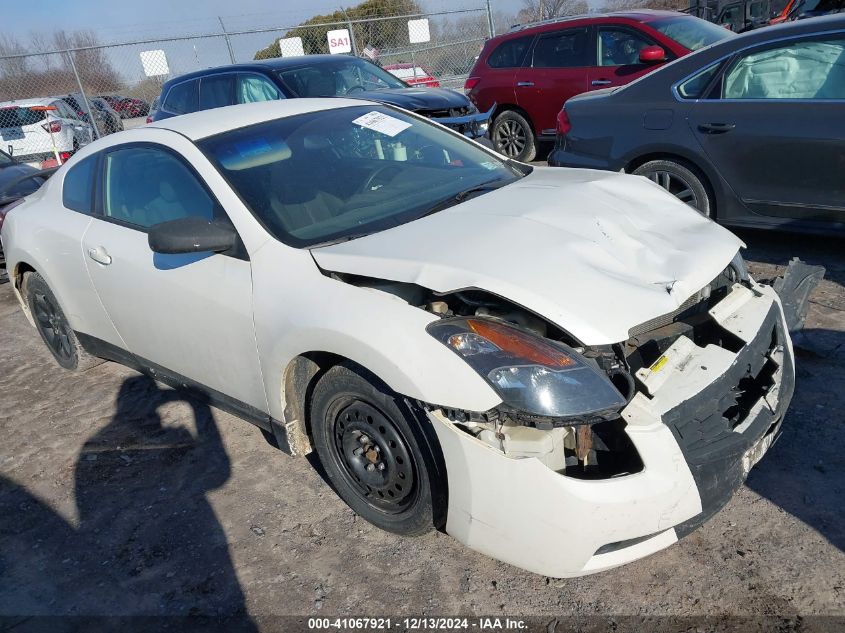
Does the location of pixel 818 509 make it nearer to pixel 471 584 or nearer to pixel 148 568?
pixel 471 584

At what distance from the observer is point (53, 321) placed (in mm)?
4703

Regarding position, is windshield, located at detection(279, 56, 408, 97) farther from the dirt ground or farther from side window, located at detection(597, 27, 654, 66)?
the dirt ground

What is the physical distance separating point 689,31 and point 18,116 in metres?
11.4

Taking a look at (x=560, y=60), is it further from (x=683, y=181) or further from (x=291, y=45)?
(x=291, y=45)

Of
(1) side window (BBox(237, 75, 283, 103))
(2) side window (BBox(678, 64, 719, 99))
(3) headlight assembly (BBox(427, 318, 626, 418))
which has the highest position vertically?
(1) side window (BBox(237, 75, 283, 103))

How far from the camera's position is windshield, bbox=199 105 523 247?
3.01 metres

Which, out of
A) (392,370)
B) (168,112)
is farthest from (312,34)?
(392,370)

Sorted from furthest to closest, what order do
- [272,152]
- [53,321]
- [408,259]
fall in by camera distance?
[53,321], [272,152], [408,259]

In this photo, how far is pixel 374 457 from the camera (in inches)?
107

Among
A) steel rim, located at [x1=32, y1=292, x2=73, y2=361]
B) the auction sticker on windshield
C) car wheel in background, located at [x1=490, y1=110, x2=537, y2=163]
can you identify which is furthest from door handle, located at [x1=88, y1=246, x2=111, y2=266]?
car wheel in background, located at [x1=490, y1=110, x2=537, y2=163]

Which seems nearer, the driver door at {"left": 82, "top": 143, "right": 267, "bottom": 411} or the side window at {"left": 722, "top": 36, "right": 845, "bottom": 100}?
the driver door at {"left": 82, "top": 143, "right": 267, "bottom": 411}

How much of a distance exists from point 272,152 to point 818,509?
9.04 ft

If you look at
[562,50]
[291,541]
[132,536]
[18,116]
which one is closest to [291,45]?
[18,116]

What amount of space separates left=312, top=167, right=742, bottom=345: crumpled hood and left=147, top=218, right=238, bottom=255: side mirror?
1.43 feet
